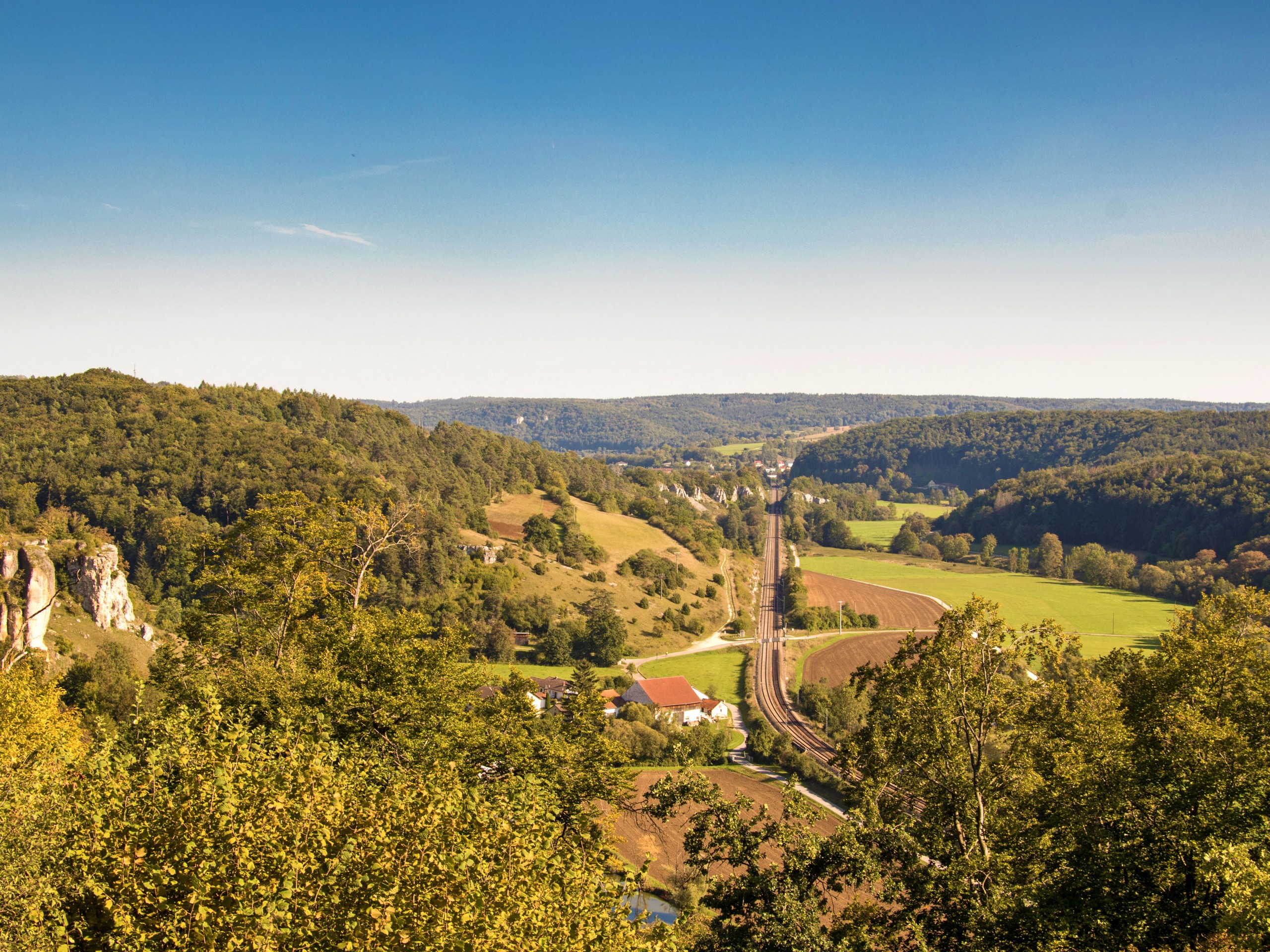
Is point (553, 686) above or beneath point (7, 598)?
beneath

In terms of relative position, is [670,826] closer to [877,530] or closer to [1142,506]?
[1142,506]

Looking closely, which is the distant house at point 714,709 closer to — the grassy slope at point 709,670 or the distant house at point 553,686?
the grassy slope at point 709,670

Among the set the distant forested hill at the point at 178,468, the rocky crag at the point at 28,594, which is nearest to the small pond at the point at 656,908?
the rocky crag at the point at 28,594

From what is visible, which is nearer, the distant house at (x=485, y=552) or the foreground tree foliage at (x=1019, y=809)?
the foreground tree foliage at (x=1019, y=809)

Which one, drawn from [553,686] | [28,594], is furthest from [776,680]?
[28,594]

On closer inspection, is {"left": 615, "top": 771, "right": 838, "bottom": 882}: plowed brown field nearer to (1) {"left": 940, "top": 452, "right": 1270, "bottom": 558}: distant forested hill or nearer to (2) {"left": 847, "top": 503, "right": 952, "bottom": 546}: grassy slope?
(1) {"left": 940, "top": 452, "right": 1270, "bottom": 558}: distant forested hill

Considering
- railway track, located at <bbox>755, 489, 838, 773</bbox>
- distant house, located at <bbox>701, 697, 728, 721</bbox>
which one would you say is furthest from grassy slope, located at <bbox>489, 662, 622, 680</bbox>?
railway track, located at <bbox>755, 489, 838, 773</bbox>
